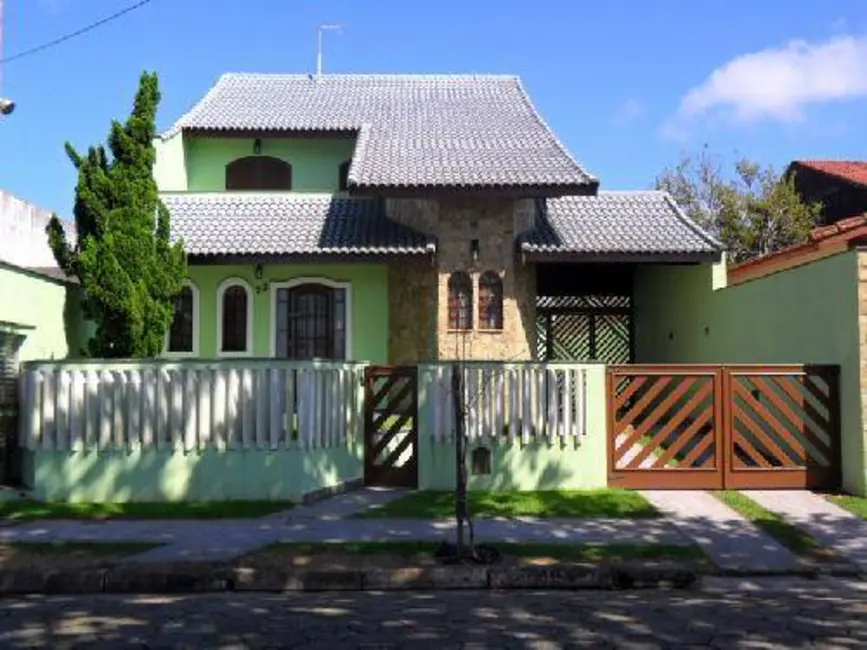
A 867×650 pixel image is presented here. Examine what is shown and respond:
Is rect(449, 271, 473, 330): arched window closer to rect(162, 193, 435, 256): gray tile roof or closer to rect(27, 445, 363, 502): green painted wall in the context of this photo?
rect(162, 193, 435, 256): gray tile roof

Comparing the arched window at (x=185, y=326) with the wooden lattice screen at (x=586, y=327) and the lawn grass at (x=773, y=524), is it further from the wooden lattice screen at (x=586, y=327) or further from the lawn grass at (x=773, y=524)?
the lawn grass at (x=773, y=524)

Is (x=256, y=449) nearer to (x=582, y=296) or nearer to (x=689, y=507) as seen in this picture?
(x=689, y=507)

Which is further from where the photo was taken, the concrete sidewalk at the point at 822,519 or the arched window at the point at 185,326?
the arched window at the point at 185,326

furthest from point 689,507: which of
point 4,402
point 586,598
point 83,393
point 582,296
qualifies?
point 582,296

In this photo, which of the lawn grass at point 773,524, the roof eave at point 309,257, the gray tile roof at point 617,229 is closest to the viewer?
the lawn grass at point 773,524

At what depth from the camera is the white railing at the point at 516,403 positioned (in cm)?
1131

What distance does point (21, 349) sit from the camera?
38.0 feet

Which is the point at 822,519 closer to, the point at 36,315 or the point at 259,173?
the point at 36,315

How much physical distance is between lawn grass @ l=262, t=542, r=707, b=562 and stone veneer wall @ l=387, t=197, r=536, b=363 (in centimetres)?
859

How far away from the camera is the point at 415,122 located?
2169 cm

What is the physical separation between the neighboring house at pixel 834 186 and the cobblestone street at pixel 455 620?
2678cm

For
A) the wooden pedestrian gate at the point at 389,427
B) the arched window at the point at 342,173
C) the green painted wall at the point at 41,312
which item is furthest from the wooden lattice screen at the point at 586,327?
the green painted wall at the point at 41,312

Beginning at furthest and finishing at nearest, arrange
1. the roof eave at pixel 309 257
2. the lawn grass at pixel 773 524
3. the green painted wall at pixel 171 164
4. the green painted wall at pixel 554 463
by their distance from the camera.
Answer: the green painted wall at pixel 171 164, the roof eave at pixel 309 257, the green painted wall at pixel 554 463, the lawn grass at pixel 773 524

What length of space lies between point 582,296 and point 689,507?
1085cm
